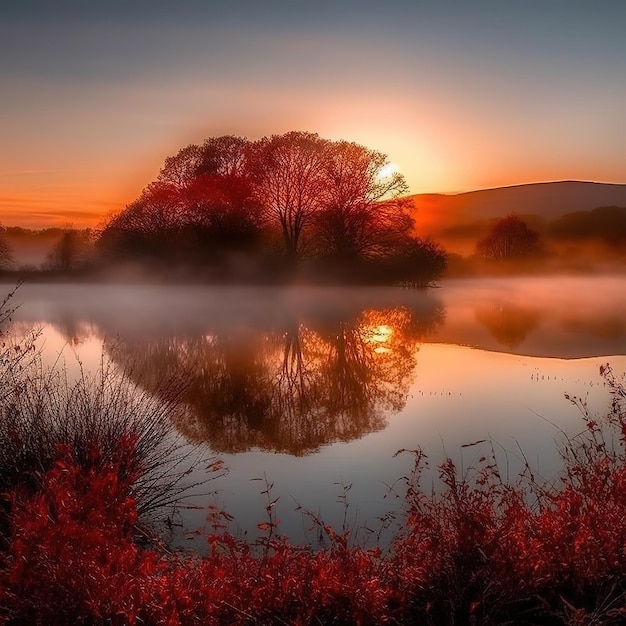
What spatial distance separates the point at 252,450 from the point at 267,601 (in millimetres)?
6229

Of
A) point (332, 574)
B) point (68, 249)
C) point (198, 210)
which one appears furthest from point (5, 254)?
point (332, 574)

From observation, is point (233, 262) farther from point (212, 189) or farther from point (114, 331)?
point (114, 331)

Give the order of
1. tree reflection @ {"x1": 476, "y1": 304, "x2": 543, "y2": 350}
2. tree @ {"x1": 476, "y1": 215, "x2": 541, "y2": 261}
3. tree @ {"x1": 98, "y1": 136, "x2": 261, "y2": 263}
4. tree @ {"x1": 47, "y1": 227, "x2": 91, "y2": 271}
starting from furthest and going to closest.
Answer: tree @ {"x1": 476, "y1": 215, "x2": 541, "y2": 261} < tree @ {"x1": 47, "y1": 227, "x2": 91, "y2": 271} < tree @ {"x1": 98, "y1": 136, "x2": 261, "y2": 263} < tree reflection @ {"x1": 476, "y1": 304, "x2": 543, "y2": 350}

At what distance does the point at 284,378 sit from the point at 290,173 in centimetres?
2749

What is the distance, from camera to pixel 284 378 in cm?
1823

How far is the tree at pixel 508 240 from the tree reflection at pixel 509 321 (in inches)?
1537

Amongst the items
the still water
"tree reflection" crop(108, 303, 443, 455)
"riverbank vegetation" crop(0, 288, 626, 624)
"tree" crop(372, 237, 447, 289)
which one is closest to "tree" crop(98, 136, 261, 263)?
the still water

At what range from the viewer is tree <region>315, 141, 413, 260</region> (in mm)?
43406

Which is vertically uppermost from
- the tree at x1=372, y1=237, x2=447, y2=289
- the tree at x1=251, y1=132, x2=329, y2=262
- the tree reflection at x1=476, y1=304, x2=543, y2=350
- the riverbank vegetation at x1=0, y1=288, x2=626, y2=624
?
the tree at x1=251, y1=132, x2=329, y2=262

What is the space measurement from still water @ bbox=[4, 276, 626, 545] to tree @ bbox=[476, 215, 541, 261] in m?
42.4

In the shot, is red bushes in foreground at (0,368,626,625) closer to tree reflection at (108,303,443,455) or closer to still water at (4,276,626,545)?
still water at (4,276,626,545)

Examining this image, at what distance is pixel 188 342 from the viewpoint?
2533 centimetres

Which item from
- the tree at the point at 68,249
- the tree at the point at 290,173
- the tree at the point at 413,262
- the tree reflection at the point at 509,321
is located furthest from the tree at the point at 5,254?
the tree reflection at the point at 509,321

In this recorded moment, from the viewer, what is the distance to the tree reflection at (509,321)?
28.0 meters
